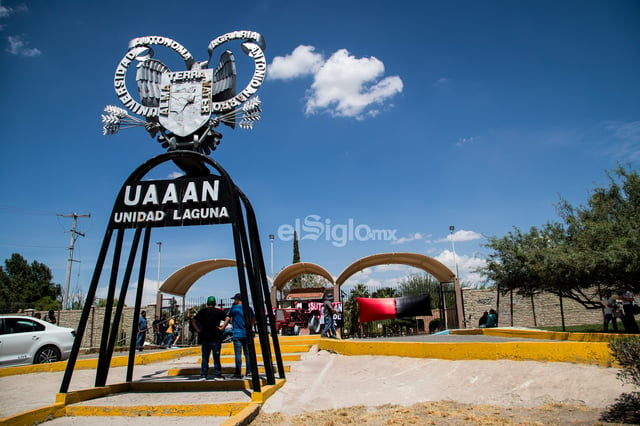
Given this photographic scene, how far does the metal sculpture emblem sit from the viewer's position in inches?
327

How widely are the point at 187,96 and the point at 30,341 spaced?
25.8 ft

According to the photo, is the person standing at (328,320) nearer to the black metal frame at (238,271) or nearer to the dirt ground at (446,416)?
the black metal frame at (238,271)

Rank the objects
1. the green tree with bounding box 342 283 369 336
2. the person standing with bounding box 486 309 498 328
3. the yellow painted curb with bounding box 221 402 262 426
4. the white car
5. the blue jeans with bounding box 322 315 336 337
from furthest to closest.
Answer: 1. the green tree with bounding box 342 283 369 336
2. the person standing with bounding box 486 309 498 328
3. the blue jeans with bounding box 322 315 336 337
4. the white car
5. the yellow painted curb with bounding box 221 402 262 426

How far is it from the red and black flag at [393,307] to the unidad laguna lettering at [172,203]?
13.6 m

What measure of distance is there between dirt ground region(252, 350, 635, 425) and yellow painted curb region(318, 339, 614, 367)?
0.19 m

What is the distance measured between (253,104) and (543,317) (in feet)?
71.8

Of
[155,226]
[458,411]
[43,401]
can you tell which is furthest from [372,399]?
[43,401]

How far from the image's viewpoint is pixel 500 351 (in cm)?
817

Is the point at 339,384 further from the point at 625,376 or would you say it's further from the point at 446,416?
the point at 625,376

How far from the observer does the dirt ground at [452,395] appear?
5.58 metres

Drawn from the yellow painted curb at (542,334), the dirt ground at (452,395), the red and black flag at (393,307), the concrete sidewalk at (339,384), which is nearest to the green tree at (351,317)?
the red and black flag at (393,307)

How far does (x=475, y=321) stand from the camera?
24.2m

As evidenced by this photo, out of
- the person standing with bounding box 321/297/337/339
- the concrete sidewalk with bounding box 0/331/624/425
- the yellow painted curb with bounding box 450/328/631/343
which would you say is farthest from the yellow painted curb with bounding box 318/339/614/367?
the person standing with bounding box 321/297/337/339

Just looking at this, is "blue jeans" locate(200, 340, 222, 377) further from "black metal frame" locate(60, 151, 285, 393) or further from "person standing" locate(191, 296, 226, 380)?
"black metal frame" locate(60, 151, 285, 393)
